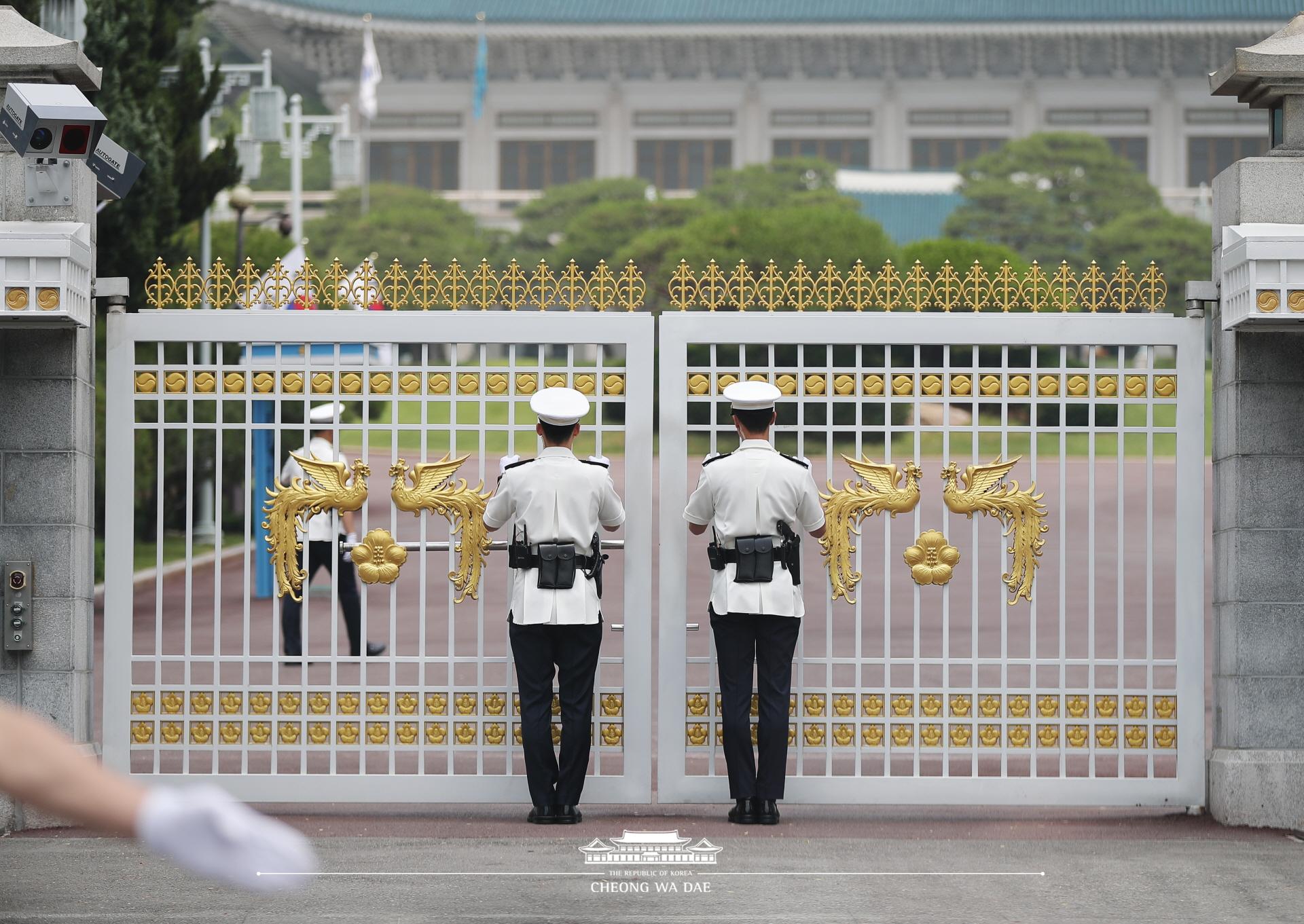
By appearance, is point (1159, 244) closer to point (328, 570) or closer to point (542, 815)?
point (328, 570)

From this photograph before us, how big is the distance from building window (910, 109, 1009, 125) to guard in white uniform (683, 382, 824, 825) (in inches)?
2140

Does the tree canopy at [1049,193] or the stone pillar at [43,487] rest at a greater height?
the tree canopy at [1049,193]

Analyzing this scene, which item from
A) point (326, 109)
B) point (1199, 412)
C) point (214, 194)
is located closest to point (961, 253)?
point (214, 194)

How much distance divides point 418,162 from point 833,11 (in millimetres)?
14226

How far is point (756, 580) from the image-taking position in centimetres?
704

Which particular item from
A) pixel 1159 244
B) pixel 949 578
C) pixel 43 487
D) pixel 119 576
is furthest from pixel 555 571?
pixel 1159 244

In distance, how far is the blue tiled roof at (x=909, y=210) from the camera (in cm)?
5212

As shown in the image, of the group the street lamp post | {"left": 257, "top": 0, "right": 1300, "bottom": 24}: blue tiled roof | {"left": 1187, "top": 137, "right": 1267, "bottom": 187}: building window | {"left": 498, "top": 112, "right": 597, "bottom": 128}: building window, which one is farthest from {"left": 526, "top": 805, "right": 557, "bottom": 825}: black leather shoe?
{"left": 1187, "top": 137, "right": 1267, "bottom": 187}: building window

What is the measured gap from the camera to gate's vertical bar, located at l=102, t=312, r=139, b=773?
7383 millimetres

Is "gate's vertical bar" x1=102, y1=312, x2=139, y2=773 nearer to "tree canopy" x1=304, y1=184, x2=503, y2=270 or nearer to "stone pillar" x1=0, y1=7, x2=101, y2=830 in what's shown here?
"stone pillar" x1=0, y1=7, x2=101, y2=830

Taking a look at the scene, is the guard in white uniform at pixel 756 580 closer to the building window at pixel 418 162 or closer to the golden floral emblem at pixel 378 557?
the golden floral emblem at pixel 378 557

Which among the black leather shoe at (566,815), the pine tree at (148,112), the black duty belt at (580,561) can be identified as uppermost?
the pine tree at (148,112)

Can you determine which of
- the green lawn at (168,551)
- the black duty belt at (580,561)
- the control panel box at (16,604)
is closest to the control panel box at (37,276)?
the control panel box at (16,604)

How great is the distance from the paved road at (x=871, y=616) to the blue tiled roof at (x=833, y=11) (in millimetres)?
36671
